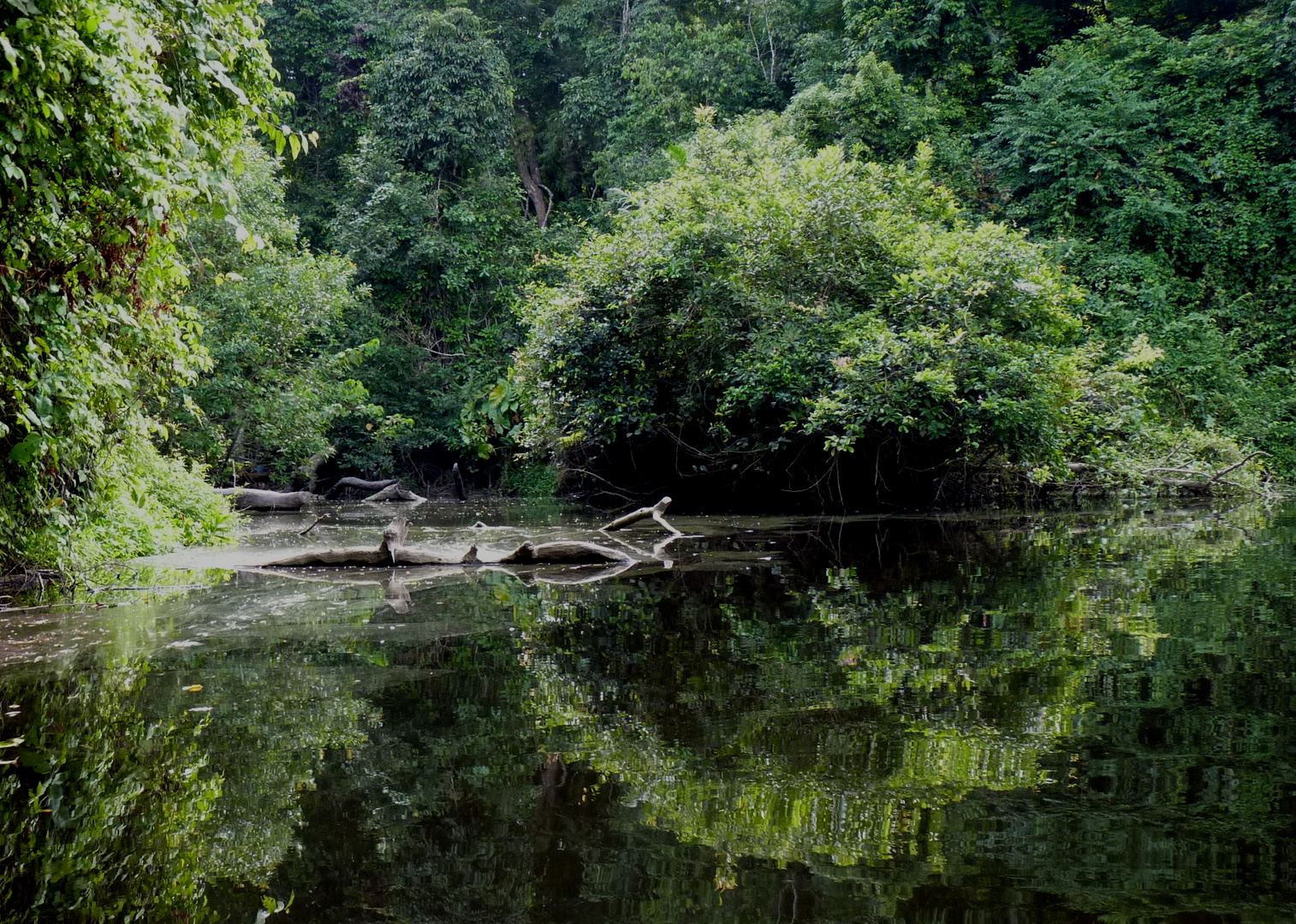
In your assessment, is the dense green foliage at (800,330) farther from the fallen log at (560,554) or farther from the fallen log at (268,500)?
the fallen log at (268,500)

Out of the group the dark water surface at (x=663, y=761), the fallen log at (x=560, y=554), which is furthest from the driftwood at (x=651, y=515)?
the dark water surface at (x=663, y=761)

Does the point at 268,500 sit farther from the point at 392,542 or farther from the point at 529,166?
the point at 529,166

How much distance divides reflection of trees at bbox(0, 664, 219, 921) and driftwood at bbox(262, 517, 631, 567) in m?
3.91

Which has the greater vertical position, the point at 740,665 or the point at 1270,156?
the point at 1270,156

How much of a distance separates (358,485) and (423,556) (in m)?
14.3

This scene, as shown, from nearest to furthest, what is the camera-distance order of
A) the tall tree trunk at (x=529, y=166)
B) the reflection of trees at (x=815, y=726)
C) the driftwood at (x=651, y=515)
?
the reflection of trees at (x=815, y=726) < the driftwood at (x=651, y=515) < the tall tree trunk at (x=529, y=166)

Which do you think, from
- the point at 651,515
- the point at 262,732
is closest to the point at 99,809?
the point at 262,732

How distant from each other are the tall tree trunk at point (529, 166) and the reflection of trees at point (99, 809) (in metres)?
24.9

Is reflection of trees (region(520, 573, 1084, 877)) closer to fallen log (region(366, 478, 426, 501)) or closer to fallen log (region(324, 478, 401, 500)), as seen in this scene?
fallen log (region(366, 478, 426, 501))

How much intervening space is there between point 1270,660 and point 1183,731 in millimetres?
1129

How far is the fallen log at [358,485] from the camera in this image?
20422mm

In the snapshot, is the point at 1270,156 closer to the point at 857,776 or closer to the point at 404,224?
the point at 404,224

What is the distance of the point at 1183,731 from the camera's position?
2.72m

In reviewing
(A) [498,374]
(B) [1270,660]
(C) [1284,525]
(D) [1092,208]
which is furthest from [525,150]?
(B) [1270,660]
